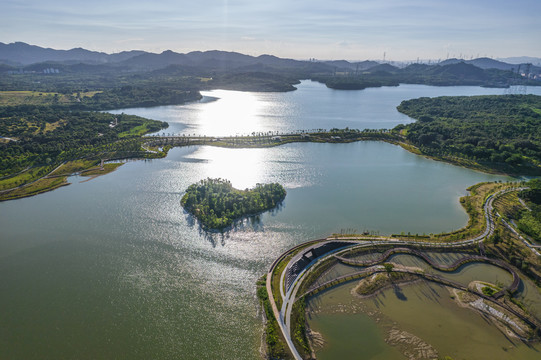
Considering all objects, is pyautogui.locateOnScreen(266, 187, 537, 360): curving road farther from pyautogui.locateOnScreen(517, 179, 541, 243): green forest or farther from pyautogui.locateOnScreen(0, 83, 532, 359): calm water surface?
pyautogui.locateOnScreen(517, 179, 541, 243): green forest

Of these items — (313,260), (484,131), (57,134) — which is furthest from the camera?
(484,131)

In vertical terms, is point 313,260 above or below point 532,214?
below

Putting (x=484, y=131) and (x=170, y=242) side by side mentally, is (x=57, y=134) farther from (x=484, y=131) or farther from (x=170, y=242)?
(x=484, y=131)

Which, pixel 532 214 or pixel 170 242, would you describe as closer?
pixel 170 242

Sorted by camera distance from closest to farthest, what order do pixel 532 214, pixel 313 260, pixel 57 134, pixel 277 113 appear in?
1. pixel 313 260
2. pixel 532 214
3. pixel 57 134
4. pixel 277 113

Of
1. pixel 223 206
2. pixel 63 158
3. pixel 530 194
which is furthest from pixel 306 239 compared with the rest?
pixel 63 158

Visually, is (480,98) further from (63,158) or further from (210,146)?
(63,158)

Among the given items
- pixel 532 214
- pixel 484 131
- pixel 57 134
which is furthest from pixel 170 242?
pixel 484 131
